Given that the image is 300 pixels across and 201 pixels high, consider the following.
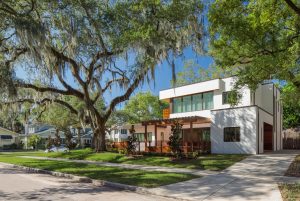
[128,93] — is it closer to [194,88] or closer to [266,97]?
[194,88]

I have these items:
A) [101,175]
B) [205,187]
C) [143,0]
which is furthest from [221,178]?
[143,0]

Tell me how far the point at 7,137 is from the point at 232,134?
53.4 m

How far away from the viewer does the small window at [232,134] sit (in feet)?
82.1

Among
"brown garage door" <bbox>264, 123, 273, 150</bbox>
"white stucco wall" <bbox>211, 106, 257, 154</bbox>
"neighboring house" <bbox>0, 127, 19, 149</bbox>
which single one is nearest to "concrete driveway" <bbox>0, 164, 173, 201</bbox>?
"white stucco wall" <bbox>211, 106, 257, 154</bbox>

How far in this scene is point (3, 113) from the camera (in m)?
27.6

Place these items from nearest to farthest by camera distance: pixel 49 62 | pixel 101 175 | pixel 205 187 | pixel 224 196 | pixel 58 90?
pixel 224 196 < pixel 205 187 < pixel 101 175 < pixel 49 62 < pixel 58 90

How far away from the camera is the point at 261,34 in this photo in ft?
53.6

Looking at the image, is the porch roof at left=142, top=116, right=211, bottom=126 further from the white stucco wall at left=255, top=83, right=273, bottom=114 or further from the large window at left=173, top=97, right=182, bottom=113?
the white stucco wall at left=255, top=83, right=273, bottom=114

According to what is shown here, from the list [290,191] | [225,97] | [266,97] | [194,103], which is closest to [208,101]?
[194,103]

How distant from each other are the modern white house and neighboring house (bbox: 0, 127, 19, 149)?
3989cm

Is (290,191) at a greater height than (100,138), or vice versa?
(100,138)

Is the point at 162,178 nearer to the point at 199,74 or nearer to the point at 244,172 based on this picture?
the point at 244,172

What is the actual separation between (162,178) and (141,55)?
10.3 meters

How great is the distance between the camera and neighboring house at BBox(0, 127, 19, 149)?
61.8m
